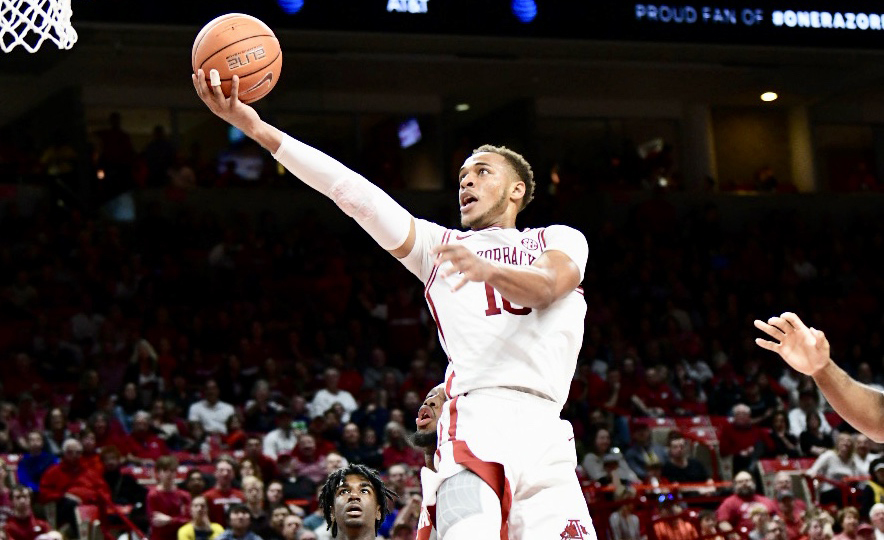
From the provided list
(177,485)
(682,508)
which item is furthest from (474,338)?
(682,508)

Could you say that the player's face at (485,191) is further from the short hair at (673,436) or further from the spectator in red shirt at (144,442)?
the short hair at (673,436)

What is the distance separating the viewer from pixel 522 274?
4.36 m

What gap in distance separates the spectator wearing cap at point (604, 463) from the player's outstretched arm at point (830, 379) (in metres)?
9.46

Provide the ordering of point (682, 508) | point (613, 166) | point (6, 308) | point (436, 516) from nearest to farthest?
point (436, 516)
point (682, 508)
point (6, 308)
point (613, 166)

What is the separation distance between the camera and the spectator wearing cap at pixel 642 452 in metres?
14.6

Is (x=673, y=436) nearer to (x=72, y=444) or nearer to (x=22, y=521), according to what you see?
(x=72, y=444)

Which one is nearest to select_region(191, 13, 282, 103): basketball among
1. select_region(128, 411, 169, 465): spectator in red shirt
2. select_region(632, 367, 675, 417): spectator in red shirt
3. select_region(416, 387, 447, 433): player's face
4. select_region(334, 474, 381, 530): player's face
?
select_region(416, 387, 447, 433): player's face

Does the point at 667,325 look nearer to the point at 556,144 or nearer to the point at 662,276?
the point at 662,276

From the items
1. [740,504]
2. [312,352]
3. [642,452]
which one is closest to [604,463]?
[642,452]

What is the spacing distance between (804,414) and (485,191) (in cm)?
1233

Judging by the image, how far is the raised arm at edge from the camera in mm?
4160

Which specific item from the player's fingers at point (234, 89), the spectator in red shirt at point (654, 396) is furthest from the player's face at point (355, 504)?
the spectator in red shirt at point (654, 396)

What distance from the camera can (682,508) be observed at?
13.7 meters

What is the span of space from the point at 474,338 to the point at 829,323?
1641 centimetres
